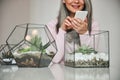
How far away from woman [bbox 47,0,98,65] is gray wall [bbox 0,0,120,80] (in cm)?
5

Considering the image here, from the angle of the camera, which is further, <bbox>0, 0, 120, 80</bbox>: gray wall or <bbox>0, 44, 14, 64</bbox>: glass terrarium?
<bbox>0, 0, 120, 80</bbox>: gray wall

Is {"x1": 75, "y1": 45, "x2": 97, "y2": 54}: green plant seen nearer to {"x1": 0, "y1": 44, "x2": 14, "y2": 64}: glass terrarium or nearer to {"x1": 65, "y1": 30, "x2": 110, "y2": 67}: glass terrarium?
{"x1": 65, "y1": 30, "x2": 110, "y2": 67}: glass terrarium

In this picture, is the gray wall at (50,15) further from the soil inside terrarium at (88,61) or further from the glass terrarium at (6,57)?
the soil inside terrarium at (88,61)

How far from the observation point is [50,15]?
86.1 inches

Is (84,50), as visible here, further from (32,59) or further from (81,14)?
(81,14)

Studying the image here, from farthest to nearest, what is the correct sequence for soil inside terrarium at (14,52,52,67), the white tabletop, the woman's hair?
the woman's hair, soil inside terrarium at (14,52,52,67), the white tabletop

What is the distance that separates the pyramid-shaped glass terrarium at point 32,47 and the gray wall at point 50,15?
1.20 ft

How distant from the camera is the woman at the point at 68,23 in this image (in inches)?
82.6

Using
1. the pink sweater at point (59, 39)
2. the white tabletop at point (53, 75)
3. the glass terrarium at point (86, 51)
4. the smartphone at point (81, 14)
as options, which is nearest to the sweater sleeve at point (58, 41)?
the pink sweater at point (59, 39)

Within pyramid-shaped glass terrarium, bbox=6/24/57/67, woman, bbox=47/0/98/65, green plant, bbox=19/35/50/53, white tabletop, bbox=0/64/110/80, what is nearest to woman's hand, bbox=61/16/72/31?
woman, bbox=47/0/98/65

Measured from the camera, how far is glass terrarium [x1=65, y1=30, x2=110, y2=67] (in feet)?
5.46

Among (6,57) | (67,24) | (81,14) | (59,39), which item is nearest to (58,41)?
(59,39)

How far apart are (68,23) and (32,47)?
0.54 metres

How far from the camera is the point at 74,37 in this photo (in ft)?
5.70
